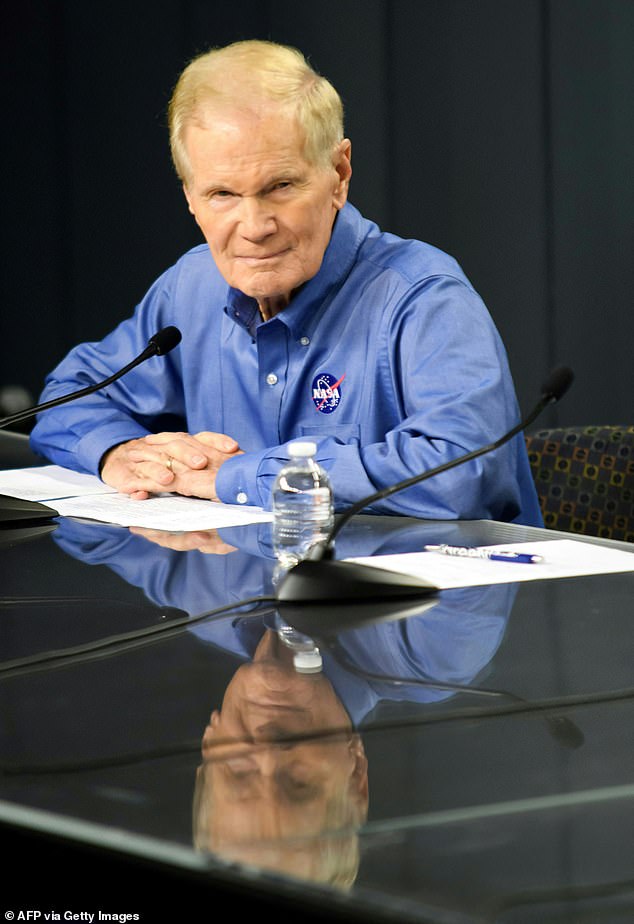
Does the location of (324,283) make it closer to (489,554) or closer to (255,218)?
(255,218)

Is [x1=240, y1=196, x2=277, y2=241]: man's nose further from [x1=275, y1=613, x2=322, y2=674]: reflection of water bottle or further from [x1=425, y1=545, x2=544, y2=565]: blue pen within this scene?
[x1=275, y1=613, x2=322, y2=674]: reflection of water bottle

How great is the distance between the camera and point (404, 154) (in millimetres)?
4023

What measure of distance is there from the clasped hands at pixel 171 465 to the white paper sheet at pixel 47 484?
0.15 feet

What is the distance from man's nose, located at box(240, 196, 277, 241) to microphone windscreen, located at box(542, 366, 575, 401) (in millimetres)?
749

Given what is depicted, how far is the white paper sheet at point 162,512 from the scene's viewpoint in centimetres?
163

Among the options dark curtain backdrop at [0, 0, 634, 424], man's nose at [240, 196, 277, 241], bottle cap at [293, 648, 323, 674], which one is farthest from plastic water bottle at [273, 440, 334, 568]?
dark curtain backdrop at [0, 0, 634, 424]

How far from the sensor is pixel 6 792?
66cm

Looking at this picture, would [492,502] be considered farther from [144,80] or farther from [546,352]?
[144,80]

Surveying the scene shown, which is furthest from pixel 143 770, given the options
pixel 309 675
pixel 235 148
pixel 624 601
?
pixel 235 148

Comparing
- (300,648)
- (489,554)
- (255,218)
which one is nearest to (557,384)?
(489,554)

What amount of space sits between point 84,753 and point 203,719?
0.28ft

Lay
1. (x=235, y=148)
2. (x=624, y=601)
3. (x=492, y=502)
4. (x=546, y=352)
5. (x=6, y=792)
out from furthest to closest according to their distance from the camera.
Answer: (x=546, y=352) → (x=235, y=148) → (x=492, y=502) → (x=624, y=601) → (x=6, y=792)

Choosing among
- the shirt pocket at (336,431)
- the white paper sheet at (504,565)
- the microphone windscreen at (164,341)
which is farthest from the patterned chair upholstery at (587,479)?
the microphone windscreen at (164,341)

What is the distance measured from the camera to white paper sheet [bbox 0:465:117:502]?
189 cm
